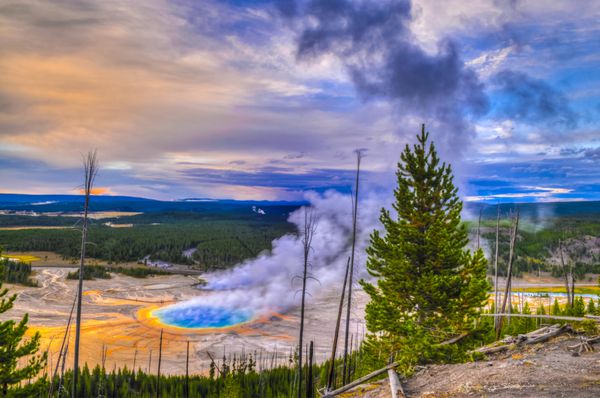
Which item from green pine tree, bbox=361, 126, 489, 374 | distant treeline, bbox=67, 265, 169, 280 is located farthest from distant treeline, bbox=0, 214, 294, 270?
green pine tree, bbox=361, 126, 489, 374

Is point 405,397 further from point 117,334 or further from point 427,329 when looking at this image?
point 117,334

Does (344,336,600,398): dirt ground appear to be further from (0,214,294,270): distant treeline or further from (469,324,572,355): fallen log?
(0,214,294,270): distant treeline

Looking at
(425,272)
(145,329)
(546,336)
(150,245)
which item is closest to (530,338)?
(546,336)

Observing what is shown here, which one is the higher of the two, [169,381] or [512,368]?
[512,368]

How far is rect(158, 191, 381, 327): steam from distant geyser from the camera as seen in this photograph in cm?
7406

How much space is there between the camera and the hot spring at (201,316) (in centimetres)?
6431

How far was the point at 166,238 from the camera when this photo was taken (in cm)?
15712

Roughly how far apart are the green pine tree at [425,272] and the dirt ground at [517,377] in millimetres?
4857

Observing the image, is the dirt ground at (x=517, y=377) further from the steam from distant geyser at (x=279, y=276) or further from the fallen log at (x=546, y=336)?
the steam from distant geyser at (x=279, y=276)

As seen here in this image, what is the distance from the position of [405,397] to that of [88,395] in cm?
4007

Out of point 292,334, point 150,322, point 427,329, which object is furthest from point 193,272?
point 427,329

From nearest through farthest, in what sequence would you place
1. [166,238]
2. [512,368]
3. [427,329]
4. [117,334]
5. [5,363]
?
[512,368], [427,329], [5,363], [117,334], [166,238]

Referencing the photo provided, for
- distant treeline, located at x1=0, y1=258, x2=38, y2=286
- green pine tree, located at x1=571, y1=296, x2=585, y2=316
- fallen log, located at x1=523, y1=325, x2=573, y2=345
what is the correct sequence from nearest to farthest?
fallen log, located at x1=523, y1=325, x2=573, y2=345, green pine tree, located at x1=571, y1=296, x2=585, y2=316, distant treeline, located at x1=0, y1=258, x2=38, y2=286

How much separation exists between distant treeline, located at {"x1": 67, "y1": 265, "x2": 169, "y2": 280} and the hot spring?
31177 millimetres
